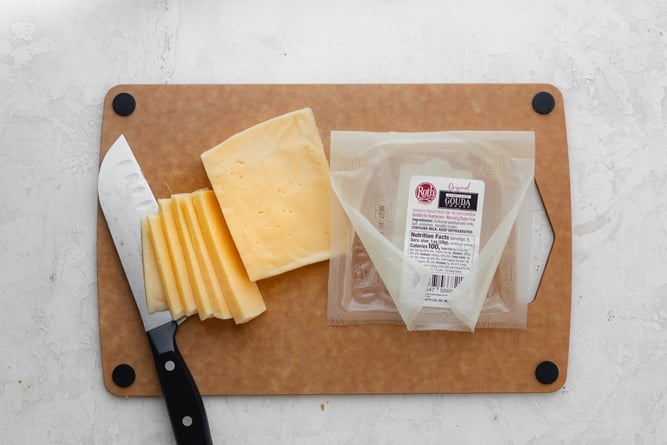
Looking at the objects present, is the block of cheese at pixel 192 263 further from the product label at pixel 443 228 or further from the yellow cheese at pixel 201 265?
the product label at pixel 443 228

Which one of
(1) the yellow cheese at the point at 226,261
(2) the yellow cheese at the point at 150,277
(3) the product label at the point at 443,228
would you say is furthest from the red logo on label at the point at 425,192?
(2) the yellow cheese at the point at 150,277

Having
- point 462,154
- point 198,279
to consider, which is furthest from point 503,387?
point 198,279

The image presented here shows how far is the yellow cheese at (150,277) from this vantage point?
934 mm

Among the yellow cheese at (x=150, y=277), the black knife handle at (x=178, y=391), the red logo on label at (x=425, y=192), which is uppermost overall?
the red logo on label at (x=425, y=192)

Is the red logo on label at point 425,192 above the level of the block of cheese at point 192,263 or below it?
above

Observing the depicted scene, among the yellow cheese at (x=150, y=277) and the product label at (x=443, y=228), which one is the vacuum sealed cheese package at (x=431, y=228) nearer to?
the product label at (x=443, y=228)

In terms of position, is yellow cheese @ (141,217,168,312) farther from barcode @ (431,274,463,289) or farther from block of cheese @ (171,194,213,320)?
barcode @ (431,274,463,289)

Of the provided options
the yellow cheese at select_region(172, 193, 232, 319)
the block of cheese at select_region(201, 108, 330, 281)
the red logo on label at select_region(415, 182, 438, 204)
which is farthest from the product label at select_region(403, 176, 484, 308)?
the yellow cheese at select_region(172, 193, 232, 319)

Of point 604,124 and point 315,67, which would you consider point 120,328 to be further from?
point 604,124

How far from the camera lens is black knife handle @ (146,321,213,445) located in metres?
0.93

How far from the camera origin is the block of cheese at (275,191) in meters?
0.94

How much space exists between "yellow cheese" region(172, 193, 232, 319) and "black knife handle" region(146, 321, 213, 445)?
2.4 inches

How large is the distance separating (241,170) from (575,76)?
48cm

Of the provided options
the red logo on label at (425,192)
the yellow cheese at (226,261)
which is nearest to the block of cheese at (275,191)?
the yellow cheese at (226,261)
